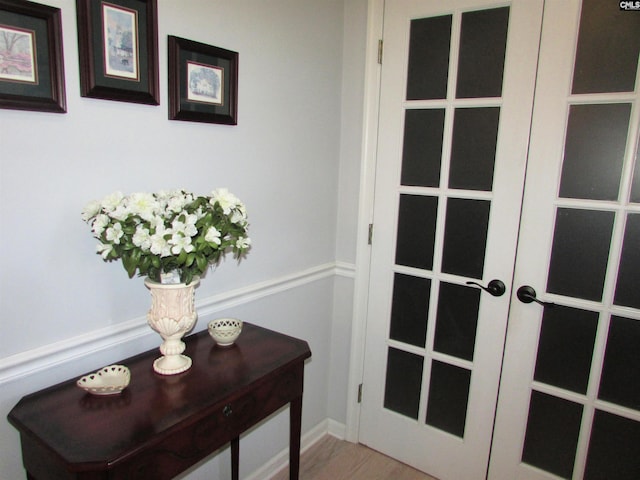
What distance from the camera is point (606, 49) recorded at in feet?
5.23

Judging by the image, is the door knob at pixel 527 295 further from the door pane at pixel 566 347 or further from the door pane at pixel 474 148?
the door pane at pixel 474 148

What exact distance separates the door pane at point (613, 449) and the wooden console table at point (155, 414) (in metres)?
1.28

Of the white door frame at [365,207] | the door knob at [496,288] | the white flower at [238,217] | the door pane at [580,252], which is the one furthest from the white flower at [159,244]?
the door pane at [580,252]

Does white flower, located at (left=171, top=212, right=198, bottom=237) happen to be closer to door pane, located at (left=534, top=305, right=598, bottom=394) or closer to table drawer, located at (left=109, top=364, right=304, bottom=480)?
table drawer, located at (left=109, top=364, right=304, bottom=480)

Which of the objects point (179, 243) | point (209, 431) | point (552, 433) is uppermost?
point (179, 243)

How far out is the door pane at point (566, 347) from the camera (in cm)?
175

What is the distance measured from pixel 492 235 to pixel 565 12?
881 mm

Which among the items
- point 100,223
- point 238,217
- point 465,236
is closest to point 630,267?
point 465,236

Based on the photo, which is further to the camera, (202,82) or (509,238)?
(509,238)

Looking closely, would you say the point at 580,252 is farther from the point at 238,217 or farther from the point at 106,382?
the point at 106,382

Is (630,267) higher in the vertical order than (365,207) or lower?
lower

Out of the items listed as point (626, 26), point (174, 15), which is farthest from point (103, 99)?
point (626, 26)

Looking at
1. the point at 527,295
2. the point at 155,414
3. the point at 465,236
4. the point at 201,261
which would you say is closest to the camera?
the point at 155,414

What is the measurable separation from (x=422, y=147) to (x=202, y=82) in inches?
40.1
